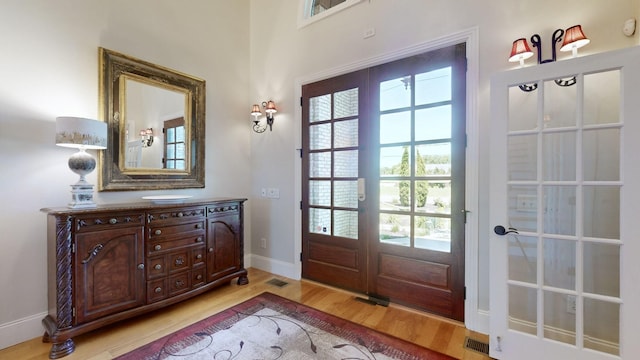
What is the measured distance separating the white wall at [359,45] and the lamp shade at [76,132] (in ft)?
6.10

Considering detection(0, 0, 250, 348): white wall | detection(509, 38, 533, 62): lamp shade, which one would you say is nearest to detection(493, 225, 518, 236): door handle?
detection(509, 38, 533, 62): lamp shade

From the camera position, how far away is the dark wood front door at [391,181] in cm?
232

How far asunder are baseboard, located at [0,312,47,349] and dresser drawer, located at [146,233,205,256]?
0.90 metres

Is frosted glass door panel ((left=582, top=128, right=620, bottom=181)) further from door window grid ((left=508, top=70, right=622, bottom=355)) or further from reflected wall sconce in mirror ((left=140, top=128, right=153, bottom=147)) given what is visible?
reflected wall sconce in mirror ((left=140, top=128, right=153, bottom=147))

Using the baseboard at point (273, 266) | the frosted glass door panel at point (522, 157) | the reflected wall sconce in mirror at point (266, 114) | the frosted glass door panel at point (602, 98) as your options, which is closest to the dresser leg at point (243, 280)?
the baseboard at point (273, 266)

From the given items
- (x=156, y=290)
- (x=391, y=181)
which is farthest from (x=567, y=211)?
(x=156, y=290)

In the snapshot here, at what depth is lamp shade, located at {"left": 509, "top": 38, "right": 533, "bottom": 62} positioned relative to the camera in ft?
6.22

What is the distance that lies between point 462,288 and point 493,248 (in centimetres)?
58

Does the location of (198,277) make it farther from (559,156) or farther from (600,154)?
(600,154)

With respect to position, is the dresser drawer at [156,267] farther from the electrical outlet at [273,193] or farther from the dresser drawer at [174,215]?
the electrical outlet at [273,193]

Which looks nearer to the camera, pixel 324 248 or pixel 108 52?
pixel 108 52

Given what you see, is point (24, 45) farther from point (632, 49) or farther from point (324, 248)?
point (632, 49)

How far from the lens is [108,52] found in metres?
2.44

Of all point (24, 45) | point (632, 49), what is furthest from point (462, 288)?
point (24, 45)
